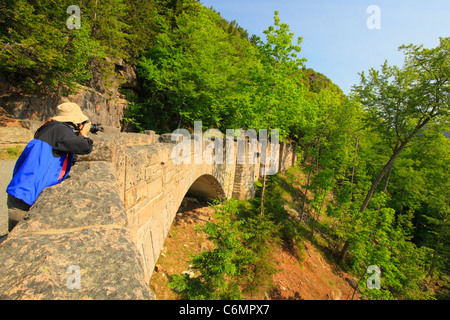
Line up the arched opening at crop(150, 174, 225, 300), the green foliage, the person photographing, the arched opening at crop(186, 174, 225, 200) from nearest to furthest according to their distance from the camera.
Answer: the person photographing < the green foliage < the arched opening at crop(150, 174, 225, 300) < the arched opening at crop(186, 174, 225, 200)

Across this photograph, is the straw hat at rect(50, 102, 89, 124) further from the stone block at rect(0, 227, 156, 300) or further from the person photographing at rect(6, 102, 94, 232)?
the stone block at rect(0, 227, 156, 300)

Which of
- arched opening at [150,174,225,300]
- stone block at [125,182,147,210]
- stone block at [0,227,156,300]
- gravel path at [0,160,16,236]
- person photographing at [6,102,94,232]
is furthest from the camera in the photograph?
arched opening at [150,174,225,300]

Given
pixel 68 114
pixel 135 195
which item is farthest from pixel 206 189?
pixel 68 114

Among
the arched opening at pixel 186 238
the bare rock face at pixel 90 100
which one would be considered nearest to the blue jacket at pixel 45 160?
the arched opening at pixel 186 238

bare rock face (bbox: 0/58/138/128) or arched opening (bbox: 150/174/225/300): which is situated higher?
bare rock face (bbox: 0/58/138/128)

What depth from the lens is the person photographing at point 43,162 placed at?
1.55 meters

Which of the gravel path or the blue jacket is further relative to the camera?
the gravel path

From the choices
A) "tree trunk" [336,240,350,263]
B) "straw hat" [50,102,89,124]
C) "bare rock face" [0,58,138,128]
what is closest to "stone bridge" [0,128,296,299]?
"straw hat" [50,102,89,124]

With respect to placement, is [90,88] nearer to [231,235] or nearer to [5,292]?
[231,235]

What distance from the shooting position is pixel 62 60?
920 centimetres

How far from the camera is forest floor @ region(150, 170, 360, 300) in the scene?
7.68 m

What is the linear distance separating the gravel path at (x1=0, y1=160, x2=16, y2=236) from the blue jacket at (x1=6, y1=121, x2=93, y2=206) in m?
2.78

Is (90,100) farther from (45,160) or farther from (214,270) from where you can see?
(45,160)

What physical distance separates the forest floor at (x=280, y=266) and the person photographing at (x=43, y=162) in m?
5.56
